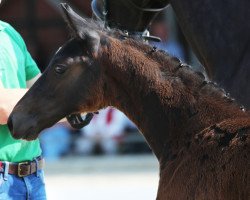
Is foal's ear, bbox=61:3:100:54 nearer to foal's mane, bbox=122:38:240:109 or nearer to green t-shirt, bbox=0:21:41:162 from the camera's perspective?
foal's mane, bbox=122:38:240:109

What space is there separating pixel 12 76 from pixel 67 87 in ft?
1.85

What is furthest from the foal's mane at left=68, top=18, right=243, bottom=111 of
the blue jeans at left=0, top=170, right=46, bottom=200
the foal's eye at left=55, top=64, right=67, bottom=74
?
the blue jeans at left=0, top=170, right=46, bottom=200

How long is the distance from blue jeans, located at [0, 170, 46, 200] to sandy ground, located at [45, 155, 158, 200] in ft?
18.2

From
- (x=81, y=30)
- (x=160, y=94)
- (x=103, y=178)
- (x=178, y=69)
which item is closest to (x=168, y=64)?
(x=178, y=69)

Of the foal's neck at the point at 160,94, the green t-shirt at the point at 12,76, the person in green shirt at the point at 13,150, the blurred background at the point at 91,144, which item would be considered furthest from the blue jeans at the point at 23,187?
the blurred background at the point at 91,144

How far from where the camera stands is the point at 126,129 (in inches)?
575

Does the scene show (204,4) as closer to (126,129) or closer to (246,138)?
(246,138)

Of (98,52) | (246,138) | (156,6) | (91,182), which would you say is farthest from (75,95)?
(91,182)

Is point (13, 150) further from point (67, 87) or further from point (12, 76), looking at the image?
point (67, 87)

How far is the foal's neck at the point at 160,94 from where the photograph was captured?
482 cm

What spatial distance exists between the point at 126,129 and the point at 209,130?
992 centimetres

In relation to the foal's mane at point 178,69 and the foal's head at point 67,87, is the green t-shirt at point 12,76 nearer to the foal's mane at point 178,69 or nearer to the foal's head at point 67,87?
the foal's head at point 67,87

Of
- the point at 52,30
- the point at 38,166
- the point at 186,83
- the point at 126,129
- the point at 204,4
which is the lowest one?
the point at 38,166

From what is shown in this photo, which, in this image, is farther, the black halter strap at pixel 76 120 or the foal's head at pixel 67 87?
the black halter strap at pixel 76 120
